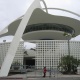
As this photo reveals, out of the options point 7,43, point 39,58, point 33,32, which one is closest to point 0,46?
point 7,43

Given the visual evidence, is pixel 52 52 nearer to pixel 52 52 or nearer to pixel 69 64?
pixel 52 52

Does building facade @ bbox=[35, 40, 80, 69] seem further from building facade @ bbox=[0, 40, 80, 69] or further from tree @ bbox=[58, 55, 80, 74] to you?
tree @ bbox=[58, 55, 80, 74]

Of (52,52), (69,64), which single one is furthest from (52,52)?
(69,64)

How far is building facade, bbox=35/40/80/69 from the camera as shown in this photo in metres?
47.0

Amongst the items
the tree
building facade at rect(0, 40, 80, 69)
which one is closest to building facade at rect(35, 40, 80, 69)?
building facade at rect(0, 40, 80, 69)

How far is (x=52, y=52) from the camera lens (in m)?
47.1

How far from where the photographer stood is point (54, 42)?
48.2 metres

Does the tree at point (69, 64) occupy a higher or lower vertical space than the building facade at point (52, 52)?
lower

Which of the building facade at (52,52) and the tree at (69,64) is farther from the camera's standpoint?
the building facade at (52,52)

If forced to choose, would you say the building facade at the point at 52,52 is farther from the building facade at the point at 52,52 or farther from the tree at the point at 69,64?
the tree at the point at 69,64

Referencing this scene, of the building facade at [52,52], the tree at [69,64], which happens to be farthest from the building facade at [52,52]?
the tree at [69,64]

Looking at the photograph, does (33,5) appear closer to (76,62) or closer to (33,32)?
(76,62)

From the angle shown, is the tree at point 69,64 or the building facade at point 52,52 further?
the building facade at point 52,52

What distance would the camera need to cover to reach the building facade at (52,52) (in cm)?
4700
